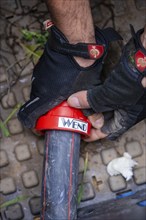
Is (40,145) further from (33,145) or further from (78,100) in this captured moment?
(78,100)

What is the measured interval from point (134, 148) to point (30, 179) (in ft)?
1.30

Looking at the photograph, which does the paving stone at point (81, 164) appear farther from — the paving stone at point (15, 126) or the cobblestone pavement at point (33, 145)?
the paving stone at point (15, 126)

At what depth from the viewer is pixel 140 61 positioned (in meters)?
1.42

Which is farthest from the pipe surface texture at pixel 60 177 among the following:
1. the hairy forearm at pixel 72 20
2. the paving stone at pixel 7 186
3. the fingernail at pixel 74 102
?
the hairy forearm at pixel 72 20

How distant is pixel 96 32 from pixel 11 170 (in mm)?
575

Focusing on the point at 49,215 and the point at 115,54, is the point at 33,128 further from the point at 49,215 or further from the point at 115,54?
the point at 115,54

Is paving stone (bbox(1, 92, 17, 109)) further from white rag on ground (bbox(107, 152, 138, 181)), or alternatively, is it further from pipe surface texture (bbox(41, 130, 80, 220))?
white rag on ground (bbox(107, 152, 138, 181))

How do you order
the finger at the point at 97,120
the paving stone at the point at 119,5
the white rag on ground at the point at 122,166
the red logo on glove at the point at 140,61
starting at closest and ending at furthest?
the red logo on glove at the point at 140,61
the finger at the point at 97,120
the white rag on ground at the point at 122,166
the paving stone at the point at 119,5

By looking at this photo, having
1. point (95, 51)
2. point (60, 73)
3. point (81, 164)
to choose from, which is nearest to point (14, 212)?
point (81, 164)

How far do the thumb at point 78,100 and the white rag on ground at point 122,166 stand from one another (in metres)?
0.29

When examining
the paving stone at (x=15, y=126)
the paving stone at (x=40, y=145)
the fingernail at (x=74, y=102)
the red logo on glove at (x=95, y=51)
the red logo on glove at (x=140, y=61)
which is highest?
the red logo on glove at (x=95, y=51)

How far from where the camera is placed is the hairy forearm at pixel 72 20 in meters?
1.53

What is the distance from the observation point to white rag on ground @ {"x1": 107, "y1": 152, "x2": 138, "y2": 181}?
1725 millimetres

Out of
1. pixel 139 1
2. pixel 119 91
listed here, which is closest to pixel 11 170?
pixel 119 91
